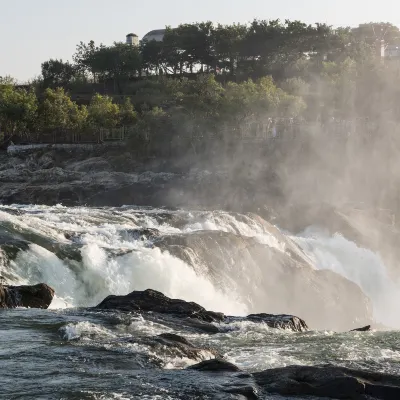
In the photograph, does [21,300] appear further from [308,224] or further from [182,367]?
[308,224]

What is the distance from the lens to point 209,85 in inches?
3467

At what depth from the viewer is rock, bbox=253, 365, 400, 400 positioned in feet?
54.0

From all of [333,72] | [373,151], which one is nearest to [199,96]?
[373,151]

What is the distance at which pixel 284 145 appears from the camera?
3145 inches

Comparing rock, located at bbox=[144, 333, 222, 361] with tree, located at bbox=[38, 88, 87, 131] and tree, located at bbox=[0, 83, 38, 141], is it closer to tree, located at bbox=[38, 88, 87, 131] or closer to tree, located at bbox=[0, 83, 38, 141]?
tree, located at bbox=[0, 83, 38, 141]

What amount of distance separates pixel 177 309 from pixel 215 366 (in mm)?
6930

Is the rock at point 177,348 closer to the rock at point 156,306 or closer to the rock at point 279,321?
the rock at point 156,306

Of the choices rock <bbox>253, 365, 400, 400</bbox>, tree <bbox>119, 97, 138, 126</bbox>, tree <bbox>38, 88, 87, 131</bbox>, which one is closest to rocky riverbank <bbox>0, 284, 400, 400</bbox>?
rock <bbox>253, 365, 400, 400</bbox>

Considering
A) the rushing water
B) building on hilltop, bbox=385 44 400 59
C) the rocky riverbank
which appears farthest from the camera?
building on hilltop, bbox=385 44 400 59

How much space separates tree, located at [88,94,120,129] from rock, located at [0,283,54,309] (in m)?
62.3

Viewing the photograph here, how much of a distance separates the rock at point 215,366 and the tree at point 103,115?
Answer: 70101mm

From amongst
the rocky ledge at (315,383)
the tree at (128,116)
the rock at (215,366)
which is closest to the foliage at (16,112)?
the tree at (128,116)

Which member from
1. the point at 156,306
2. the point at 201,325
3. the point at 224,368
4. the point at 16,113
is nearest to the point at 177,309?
the point at 156,306

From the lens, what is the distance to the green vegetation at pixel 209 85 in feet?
274
